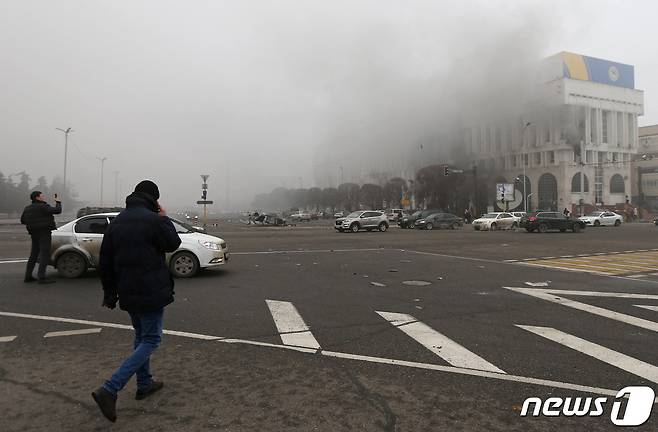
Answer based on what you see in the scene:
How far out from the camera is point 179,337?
18.0 feet

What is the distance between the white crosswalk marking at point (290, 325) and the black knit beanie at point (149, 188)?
240 centimetres

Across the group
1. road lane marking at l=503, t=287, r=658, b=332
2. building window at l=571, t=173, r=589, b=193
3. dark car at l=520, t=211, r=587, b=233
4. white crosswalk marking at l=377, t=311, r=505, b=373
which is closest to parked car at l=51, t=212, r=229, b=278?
white crosswalk marking at l=377, t=311, r=505, b=373

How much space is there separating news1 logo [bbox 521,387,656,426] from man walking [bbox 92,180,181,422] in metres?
3.06

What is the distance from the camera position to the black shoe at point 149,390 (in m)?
3.71

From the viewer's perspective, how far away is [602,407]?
140 inches

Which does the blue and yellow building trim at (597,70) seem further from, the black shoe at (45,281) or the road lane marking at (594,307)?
the black shoe at (45,281)

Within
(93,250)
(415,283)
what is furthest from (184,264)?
(415,283)

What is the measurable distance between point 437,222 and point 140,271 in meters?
37.4

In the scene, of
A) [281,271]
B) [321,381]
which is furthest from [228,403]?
[281,271]

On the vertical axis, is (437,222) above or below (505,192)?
below

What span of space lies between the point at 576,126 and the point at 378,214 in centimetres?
7950

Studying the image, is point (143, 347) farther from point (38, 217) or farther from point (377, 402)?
point (38, 217)

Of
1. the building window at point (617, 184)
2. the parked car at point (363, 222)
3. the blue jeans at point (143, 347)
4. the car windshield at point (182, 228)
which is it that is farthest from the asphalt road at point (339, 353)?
the building window at point (617, 184)

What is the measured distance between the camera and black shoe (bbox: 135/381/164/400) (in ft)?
12.2
